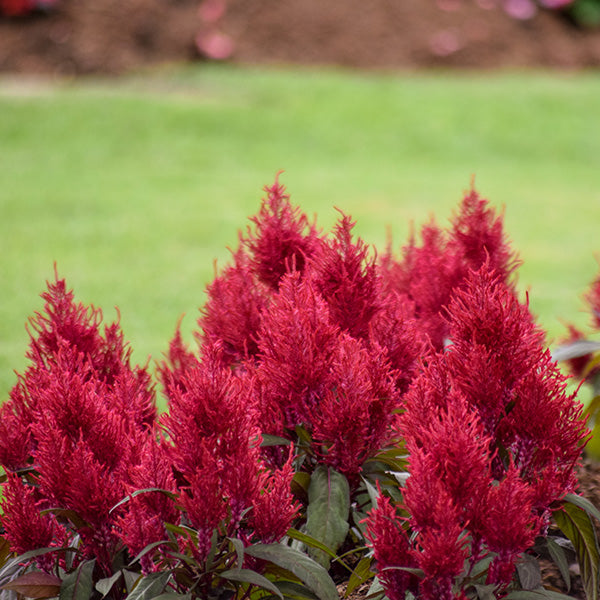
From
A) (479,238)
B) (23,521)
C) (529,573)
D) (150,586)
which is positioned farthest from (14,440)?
(479,238)

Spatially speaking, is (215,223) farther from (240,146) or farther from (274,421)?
(274,421)

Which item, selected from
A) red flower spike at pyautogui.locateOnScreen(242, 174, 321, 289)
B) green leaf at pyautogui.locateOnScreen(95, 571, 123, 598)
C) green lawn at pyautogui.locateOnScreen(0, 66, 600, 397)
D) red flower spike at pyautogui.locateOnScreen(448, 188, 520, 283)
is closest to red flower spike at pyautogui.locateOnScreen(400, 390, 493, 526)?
green leaf at pyautogui.locateOnScreen(95, 571, 123, 598)

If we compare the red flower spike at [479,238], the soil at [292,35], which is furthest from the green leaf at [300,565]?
the soil at [292,35]

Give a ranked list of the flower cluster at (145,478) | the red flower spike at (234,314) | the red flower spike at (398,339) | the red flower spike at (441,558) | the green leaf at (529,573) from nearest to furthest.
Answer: the red flower spike at (441,558), the flower cluster at (145,478), the green leaf at (529,573), the red flower spike at (398,339), the red flower spike at (234,314)

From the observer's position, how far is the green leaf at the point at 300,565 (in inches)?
61.7

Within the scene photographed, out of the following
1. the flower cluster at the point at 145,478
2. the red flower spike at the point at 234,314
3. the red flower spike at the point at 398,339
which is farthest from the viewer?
the red flower spike at the point at 234,314

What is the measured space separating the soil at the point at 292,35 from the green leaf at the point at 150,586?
13.9 meters

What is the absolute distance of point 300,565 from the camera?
1600mm

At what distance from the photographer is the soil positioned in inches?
582

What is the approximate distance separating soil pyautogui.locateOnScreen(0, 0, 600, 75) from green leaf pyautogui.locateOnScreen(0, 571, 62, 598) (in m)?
13.8

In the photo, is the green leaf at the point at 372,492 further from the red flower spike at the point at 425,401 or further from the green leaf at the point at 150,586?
the green leaf at the point at 150,586

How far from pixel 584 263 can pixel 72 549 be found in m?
7.09

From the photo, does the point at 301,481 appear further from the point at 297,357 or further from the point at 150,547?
the point at 150,547

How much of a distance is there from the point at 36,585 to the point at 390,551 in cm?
66
